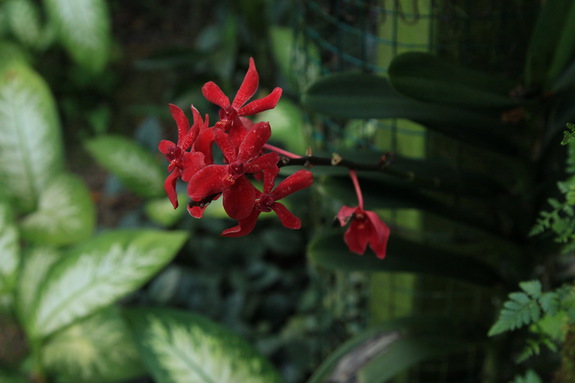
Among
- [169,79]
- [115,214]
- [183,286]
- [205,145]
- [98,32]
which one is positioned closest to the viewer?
[205,145]

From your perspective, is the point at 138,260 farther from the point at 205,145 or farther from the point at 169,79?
the point at 169,79

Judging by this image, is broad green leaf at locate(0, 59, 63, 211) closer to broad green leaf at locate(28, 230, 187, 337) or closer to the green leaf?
broad green leaf at locate(28, 230, 187, 337)

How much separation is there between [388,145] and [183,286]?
0.84m

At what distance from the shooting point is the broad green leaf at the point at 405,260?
0.97m

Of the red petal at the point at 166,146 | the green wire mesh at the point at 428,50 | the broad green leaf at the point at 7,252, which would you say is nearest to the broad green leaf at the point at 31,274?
the broad green leaf at the point at 7,252

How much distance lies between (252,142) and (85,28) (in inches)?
75.3

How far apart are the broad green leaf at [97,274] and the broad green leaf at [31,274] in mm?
122

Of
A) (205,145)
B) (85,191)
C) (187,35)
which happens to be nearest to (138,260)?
(85,191)

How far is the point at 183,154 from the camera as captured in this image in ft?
1.88

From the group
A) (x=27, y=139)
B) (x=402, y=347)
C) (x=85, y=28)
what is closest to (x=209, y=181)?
(x=402, y=347)

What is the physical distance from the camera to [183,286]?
1.97 m

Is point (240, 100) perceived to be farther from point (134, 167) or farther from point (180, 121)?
point (134, 167)

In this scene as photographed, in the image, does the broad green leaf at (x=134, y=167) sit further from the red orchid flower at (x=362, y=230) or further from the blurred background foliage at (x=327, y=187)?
the red orchid flower at (x=362, y=230)

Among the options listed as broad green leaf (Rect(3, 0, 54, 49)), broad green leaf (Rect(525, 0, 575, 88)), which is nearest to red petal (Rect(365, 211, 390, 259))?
broad green leaf (Rect(525, 0, 575, 88))
